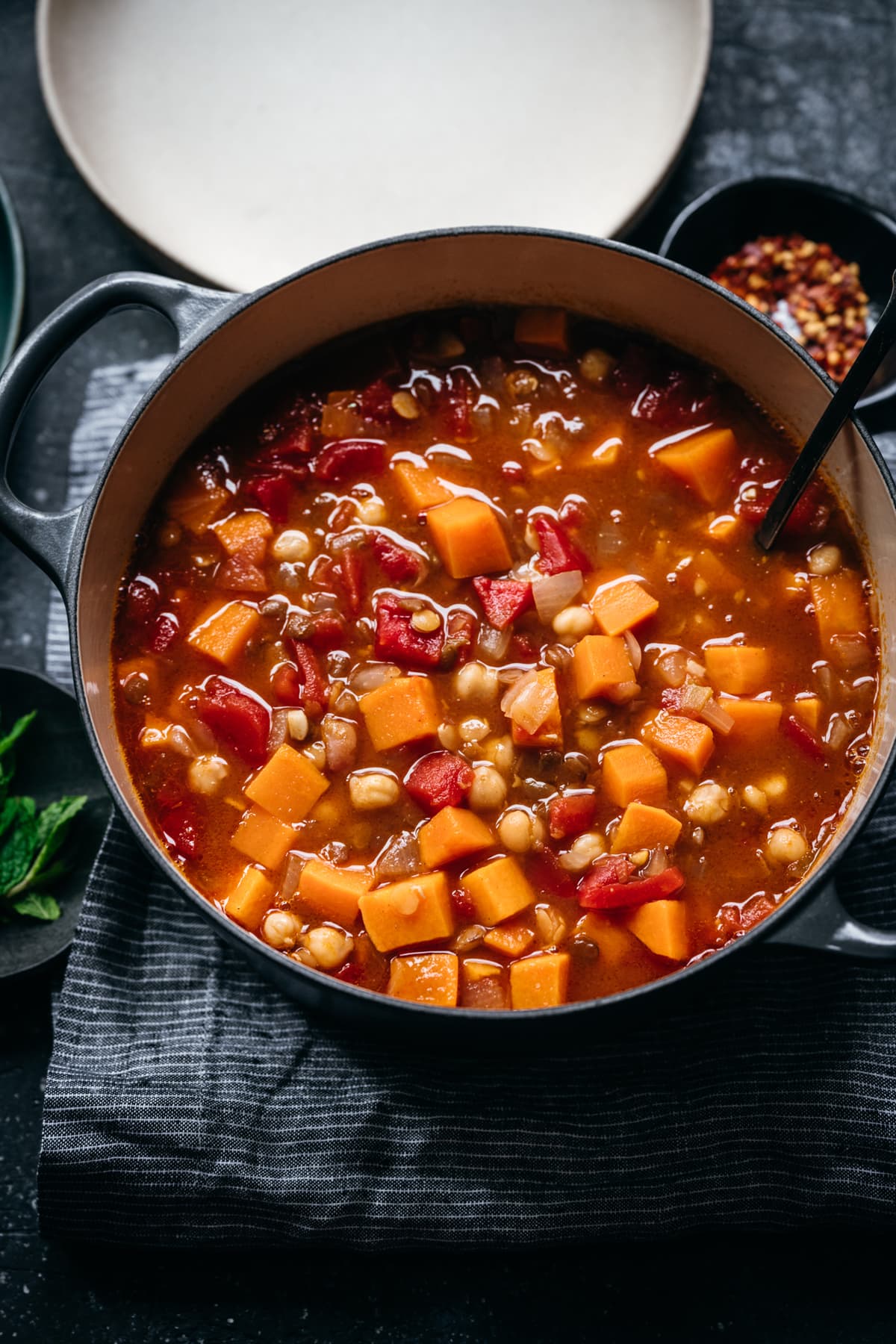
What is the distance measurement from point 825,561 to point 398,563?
1.14 m

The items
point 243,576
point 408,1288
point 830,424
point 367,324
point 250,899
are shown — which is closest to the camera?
point 830,424

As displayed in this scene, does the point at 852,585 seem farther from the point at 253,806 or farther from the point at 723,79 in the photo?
the point at 723,79

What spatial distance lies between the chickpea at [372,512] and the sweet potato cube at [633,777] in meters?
0.88

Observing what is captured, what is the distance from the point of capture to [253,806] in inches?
124

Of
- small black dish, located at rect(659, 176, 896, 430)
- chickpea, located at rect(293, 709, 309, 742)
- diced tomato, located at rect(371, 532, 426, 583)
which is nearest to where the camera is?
chickpea, located at rect(293, 709, 309, 742)

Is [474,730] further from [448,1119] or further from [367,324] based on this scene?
[367,324]

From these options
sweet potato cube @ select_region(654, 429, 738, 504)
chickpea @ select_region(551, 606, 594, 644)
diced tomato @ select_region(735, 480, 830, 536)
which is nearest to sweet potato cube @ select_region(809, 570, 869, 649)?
diced tomato @ select_region(735, 480, 830, 536)

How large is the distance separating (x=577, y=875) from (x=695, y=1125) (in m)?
0.79

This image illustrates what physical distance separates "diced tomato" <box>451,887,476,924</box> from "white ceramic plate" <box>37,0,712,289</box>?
2166mm

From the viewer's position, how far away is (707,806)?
3090mm

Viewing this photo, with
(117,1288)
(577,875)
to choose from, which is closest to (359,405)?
(577,875)

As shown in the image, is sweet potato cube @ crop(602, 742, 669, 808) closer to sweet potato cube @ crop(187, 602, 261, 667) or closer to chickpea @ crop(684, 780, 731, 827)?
chickpea @ crop(684, 780, 731, 827)

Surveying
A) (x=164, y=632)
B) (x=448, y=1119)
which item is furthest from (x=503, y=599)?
(x=448, y=1119)

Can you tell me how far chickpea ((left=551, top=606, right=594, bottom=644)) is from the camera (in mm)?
3180
